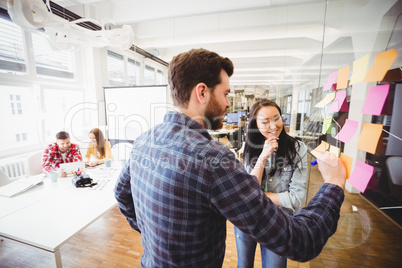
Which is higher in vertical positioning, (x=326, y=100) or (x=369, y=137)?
(x=326, y=100)

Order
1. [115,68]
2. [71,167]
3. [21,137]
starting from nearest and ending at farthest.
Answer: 1. [71,167]
2. [21,137]
3. [115,68]

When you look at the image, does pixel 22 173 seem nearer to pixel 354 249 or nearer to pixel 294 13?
pixel 354 249

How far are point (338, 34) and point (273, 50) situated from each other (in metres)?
4.69

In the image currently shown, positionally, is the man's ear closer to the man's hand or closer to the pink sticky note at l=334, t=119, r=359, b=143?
the man's hand

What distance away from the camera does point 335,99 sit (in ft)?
3.10

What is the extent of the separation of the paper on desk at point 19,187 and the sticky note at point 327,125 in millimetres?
2667

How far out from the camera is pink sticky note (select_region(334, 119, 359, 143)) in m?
0.80

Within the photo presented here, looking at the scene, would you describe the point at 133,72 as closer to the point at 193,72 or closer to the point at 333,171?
the point at 193,72

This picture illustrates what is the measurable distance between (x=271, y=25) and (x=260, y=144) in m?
3.68

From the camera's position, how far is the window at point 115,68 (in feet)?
15.6

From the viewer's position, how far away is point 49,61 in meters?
3.48

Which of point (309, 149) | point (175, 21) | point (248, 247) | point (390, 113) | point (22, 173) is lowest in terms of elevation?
point (22, 173)

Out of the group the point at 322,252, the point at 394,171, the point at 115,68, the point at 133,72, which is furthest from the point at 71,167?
the point at 133,72

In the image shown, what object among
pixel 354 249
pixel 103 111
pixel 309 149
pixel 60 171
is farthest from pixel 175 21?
pixel 354 249
